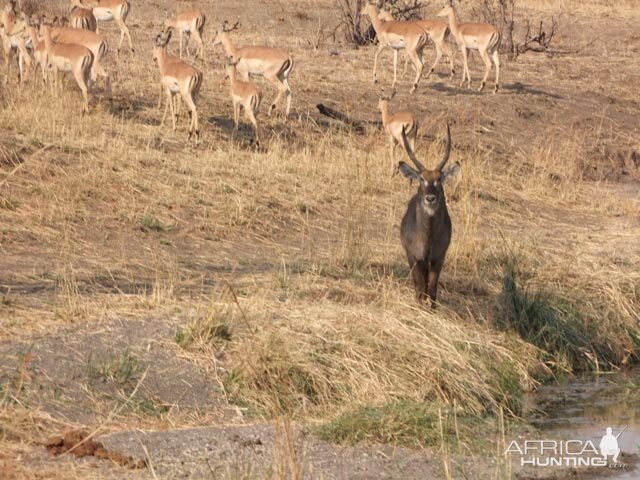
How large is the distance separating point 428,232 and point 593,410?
5.30 ft

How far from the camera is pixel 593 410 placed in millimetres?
8789

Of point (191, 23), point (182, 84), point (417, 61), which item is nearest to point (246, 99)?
point (182, 84)

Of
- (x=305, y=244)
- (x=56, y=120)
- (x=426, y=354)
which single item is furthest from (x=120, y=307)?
(x=56, y=120)

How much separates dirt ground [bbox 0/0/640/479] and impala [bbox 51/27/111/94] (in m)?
0.40

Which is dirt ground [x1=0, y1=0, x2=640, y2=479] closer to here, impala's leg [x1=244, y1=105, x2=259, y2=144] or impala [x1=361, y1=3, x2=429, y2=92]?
impala's leg [x1=244, y1=105, x2=259, y2=144]

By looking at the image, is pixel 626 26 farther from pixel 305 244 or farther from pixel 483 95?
pixel 305 244

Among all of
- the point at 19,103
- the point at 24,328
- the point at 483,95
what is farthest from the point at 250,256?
the point at 483,95

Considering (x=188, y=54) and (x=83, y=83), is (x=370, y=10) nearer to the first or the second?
(x=188, y=54)

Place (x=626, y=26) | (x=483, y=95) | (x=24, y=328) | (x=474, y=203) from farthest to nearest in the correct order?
(x=626, y=26)
(x=483, y=95)
(x=474, y=203)
(x=24, y=328)

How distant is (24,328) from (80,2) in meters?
13.9

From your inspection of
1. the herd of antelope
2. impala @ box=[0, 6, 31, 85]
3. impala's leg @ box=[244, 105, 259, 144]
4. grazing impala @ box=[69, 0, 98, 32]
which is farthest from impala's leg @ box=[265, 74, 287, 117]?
grazing impala @ box=[69, 0, 98, 32]

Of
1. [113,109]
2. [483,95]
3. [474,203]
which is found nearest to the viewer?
[474,203]

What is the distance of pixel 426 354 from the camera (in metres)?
8.34

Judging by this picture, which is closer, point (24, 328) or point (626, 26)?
point (24, 328)
